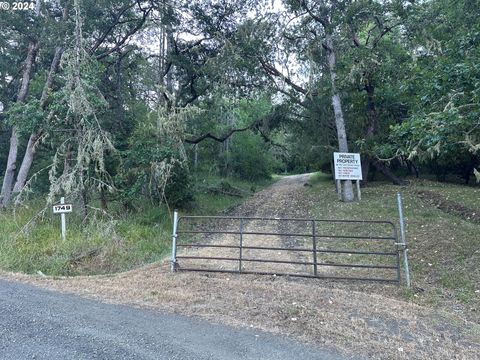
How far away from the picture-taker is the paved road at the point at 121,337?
3.46 m

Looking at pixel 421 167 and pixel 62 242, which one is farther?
pixel 421 167

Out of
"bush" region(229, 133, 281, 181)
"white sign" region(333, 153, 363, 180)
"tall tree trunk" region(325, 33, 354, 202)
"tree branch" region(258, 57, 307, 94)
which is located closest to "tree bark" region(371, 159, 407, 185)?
"tall tree trunk" region(325, 33, 354, 202)

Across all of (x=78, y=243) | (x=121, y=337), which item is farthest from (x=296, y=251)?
(x=121, y=337)

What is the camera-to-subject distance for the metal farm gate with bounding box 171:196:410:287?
19.9 ft

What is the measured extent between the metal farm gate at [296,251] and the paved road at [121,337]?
194cm

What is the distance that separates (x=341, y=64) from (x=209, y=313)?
11.2m

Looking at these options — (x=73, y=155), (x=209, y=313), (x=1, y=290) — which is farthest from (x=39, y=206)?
(x=209, y=313)

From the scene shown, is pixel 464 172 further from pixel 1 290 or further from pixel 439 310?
pixel 1 290

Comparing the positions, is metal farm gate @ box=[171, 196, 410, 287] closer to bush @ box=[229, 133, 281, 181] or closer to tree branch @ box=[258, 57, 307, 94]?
tree branch @ box=[258, 57, 307, 94]

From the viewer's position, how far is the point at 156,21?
13.6 meters

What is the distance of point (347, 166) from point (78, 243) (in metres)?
8.69

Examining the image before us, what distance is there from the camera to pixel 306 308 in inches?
186

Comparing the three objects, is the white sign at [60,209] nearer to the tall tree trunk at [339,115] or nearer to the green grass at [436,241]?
the green grass at [436,241]

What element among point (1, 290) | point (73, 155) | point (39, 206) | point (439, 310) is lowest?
point (439, 310)
